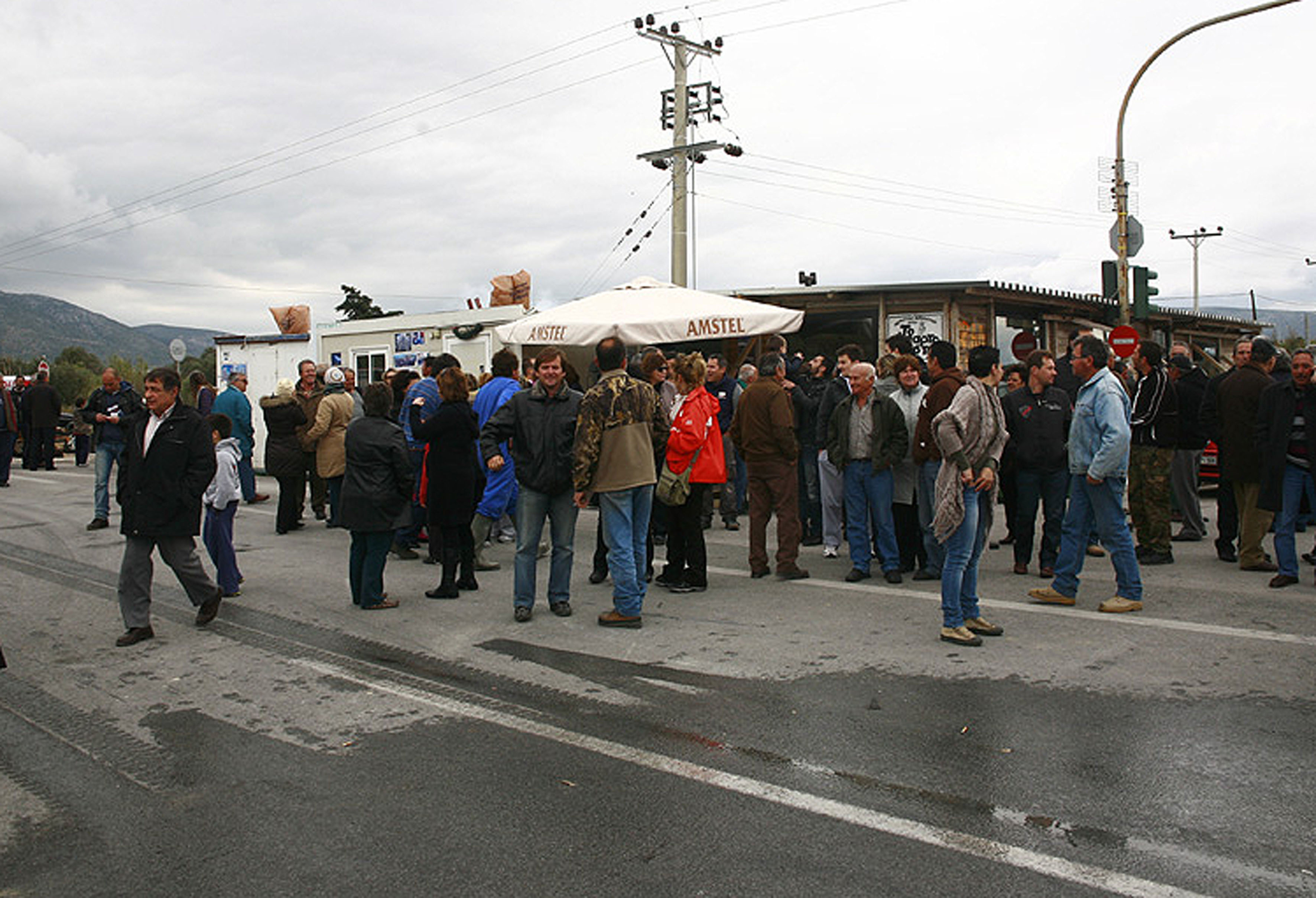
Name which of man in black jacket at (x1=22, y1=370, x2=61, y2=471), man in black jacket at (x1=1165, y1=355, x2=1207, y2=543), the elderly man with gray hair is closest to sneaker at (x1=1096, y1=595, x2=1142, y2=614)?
the elderly man with gray hair

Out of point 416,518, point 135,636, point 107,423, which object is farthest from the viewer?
point 107,423

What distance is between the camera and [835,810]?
13.2ft

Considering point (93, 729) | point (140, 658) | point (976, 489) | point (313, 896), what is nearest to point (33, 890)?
point (313, 896)

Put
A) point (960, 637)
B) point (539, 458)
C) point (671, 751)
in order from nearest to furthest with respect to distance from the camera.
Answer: point (671, 751) < point (960, 637) < point (539, 458)

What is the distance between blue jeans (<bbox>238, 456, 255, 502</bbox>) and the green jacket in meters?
8.82

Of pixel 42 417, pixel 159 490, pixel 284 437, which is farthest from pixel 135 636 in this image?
pixel 42 417

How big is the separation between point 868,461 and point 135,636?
5.57m

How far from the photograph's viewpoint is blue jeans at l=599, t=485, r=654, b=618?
7.14m

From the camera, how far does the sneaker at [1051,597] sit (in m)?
7.46

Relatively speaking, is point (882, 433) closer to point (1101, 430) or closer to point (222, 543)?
point (1101, 430)

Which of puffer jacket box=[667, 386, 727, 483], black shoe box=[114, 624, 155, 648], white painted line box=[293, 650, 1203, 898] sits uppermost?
puffer jacket box=[667, 386, 727, 483]

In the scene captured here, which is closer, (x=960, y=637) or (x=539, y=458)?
(x=960, y=637)

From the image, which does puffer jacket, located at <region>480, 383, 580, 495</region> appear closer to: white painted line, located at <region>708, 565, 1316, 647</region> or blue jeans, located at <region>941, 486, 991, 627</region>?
white painted line, located at <region>708, 565, 1316, 647</region>

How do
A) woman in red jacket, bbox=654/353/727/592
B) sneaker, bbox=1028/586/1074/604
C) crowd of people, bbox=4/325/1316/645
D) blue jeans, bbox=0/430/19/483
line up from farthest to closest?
blue jeans, bbox=0/430/19/483 < woman in red jacket, bbox=654/353/727/592 < sneaker, bbox=1028/586/1074/604 < crowd of people, bbox=4/325/1316/645
